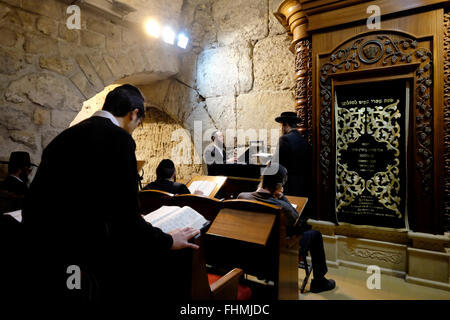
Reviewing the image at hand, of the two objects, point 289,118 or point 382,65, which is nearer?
point 382,65

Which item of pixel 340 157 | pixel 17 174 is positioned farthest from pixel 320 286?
pixel 17 174

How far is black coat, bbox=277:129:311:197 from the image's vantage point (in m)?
3.28

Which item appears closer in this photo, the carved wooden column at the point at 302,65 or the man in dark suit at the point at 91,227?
the man in dark suit at the point at 91,227

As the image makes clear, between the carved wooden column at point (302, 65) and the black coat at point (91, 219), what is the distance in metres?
2.83

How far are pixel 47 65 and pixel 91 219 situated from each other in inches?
141

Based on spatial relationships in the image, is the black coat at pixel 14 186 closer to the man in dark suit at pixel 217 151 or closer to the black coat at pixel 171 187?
the black coat at pixel 171 187

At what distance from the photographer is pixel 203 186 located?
3207mm

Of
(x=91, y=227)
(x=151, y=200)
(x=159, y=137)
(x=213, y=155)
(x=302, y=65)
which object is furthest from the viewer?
(x=159, y=137)

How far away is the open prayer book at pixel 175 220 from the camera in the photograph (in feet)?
4.18

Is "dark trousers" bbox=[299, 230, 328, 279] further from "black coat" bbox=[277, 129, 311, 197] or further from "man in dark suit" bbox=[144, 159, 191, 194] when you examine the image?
"man in dark suit" bbox=[144, 159, 191, 194]

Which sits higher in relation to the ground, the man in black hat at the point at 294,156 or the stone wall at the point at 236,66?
the stone wall at the point at 236,66

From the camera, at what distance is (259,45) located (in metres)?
4.75

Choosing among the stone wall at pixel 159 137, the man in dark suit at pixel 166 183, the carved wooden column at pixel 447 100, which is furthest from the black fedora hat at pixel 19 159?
the carved wooden column at pixel 447 100

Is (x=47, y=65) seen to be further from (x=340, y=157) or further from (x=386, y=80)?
(x=386, y=80)
